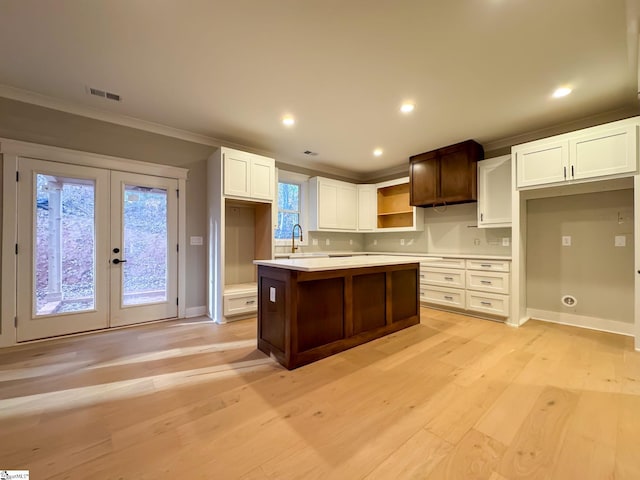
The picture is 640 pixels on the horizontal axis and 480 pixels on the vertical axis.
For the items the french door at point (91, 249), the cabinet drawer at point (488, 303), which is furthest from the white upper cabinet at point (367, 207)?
the french door at point (91, 249)

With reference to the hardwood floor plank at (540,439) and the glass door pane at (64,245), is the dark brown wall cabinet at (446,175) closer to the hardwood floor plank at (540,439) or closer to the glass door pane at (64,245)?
the hardwood floor plank at (540,439)

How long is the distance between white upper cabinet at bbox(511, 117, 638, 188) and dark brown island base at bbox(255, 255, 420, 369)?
80.6 inches

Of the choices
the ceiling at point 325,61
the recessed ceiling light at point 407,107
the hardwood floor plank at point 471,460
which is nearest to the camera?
the hardwood floor plank at point 471,460

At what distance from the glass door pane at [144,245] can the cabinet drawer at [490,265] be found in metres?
4.52

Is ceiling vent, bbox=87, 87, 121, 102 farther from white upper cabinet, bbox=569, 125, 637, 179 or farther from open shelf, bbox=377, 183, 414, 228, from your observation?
white upper cabinet, bbox=569, 125, 637, 179

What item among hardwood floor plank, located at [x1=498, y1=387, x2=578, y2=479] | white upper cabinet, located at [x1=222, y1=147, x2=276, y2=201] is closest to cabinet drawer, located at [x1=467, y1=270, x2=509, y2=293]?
hardwood floor plank, located at [x1=498, y1=387, x2=578, y2=479]

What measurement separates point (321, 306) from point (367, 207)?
3.65 m

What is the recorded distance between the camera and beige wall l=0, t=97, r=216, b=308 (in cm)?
296

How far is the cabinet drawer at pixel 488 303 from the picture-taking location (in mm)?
3713

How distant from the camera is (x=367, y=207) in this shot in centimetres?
588

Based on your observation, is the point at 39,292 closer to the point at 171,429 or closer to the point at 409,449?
the point at 171,429

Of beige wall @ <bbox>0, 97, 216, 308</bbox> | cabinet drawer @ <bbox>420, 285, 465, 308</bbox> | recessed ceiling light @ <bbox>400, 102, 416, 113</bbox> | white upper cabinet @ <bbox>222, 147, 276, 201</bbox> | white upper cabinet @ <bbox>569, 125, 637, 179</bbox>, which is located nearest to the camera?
white upper cabinet @ <bbox>569, 125, 637, 179</bbox>

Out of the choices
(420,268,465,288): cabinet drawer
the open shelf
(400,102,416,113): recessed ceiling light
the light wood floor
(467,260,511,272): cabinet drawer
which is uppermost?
(400,102,416,113): recessed ceiling light

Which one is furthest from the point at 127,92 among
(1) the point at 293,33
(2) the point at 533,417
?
(2) the point at 533,417
